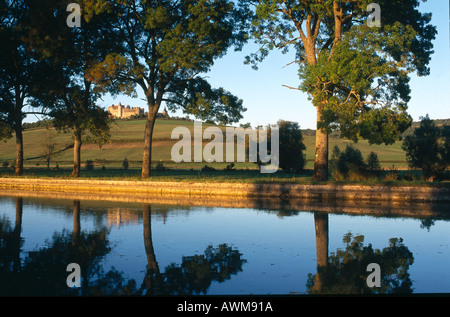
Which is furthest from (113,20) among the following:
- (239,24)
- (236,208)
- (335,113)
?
(236,208)

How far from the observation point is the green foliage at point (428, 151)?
27.9m

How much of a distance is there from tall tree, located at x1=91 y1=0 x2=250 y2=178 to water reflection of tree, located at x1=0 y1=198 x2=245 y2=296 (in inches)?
783

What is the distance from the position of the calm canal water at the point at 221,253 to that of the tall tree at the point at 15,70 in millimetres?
21987

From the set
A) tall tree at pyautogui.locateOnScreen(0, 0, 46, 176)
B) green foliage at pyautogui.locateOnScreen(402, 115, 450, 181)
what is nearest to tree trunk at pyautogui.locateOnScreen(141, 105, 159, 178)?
tall tree at pyautogui.locateOnScreen(0, 0, 46, 176)

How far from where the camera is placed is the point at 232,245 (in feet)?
33.7

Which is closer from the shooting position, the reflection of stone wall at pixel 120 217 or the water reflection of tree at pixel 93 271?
the water reflection of tree at pixel 93 271

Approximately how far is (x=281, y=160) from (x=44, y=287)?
138 ft

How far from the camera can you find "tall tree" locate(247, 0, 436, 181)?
22703 millimetres

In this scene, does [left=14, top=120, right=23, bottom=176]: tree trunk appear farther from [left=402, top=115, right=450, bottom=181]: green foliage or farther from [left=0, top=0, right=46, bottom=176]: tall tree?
[left=402, top=115, right=450, bottom=181]: green foliage

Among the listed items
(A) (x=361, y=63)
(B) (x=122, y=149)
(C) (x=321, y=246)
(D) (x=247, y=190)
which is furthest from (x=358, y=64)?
(B) (x=122, y=149)

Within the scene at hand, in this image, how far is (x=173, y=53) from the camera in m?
28.7

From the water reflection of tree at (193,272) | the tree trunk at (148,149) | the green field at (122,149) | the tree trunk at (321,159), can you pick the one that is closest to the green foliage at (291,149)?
the tree trunk at (148,149)

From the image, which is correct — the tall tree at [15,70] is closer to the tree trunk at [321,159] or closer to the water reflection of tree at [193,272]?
the tree trunk at [321,159]

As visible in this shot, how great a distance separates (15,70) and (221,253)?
31658 mm
